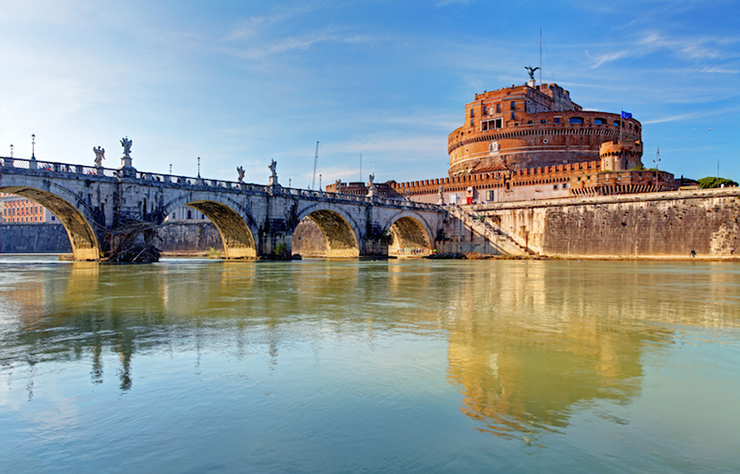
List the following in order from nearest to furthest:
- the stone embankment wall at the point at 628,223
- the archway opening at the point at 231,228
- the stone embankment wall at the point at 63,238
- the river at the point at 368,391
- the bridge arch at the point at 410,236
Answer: the river at the point at 368,391 < the stone embankment wall at the point at 628,223 < the archway opening at the point at 231,228 < the bridge arch at the point at 410,236 < the stone embankment wall at the point at 63,238

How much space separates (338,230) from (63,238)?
54703mm

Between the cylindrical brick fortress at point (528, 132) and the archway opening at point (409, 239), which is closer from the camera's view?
the archway opening at point (409, 239)

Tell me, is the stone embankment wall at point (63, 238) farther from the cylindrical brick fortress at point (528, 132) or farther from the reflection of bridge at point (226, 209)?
the cylindrical brick fortress at point (528, 132)

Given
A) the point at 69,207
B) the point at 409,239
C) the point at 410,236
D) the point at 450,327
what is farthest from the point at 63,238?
the point at 450,327

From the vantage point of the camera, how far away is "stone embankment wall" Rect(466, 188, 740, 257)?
4572cm

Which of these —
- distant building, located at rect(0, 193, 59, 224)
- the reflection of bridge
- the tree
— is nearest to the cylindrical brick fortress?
the tree

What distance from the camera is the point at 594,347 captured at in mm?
8625

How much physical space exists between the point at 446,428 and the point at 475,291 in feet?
44.2

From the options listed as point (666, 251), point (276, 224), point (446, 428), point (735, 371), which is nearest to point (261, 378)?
point (446, 428)

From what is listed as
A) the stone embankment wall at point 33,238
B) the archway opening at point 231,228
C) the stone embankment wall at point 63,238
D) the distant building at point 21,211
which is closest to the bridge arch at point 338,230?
the archway opening at point 231,228

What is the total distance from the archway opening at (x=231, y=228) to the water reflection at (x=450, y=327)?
27751 mm

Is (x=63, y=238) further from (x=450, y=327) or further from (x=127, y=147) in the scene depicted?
(x=450, y=327)

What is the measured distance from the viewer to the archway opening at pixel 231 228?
153 ft

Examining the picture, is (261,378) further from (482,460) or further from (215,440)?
(482,460)
